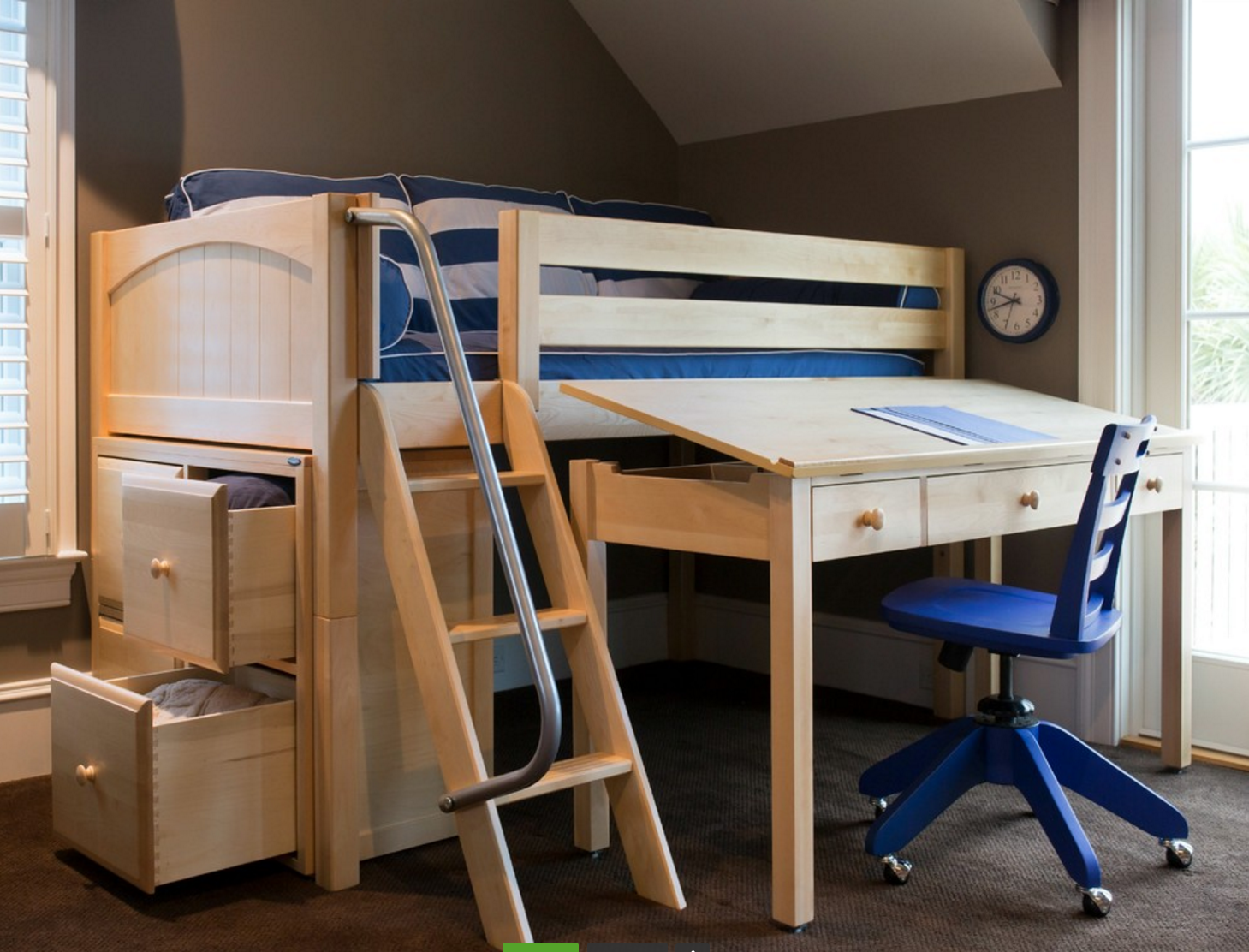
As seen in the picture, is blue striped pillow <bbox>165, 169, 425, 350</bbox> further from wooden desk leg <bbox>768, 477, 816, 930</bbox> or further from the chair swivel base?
the chair swivel base

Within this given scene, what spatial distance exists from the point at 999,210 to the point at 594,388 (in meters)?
1.54

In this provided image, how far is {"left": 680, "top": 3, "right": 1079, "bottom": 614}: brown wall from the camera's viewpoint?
3.39 m

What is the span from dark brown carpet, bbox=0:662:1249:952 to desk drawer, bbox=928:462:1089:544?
61 cm

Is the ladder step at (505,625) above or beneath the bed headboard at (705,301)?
beneath

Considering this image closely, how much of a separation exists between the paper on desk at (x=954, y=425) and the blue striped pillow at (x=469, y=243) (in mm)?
907

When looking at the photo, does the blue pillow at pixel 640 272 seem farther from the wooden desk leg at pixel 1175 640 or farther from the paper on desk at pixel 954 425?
the wooden desk leg at pixel 1175 640

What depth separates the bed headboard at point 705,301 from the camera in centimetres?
255

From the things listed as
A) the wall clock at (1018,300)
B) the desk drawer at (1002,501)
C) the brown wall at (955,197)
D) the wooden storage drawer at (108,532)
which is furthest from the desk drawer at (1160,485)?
the wooden storage drawer at (108,532)

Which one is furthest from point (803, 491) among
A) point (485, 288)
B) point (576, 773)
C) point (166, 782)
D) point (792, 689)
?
point (485, 288)

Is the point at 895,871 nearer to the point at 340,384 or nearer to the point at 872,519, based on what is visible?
the point at 872,519

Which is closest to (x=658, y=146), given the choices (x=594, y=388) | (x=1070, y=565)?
(x=594, y=388)

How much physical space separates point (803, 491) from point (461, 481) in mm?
642

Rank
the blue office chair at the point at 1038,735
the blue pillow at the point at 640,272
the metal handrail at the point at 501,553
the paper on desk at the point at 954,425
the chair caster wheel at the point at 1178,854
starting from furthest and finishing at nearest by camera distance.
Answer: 1. the blue pillow at the point at 640,272
2. the paper on desk at the point at 954,425
3. the chair caster wheel at the point at 1178,854
4. the blue office chair at the point at 1038,735
5. the metal handrail at the point at 501,553

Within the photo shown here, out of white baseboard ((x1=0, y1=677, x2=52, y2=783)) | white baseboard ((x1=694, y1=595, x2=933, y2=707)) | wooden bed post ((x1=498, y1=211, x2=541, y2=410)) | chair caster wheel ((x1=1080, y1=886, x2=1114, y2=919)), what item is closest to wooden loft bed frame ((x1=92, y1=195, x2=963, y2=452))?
wooden bed post ((x1=498, y1=211, x2=541, y2=410))
